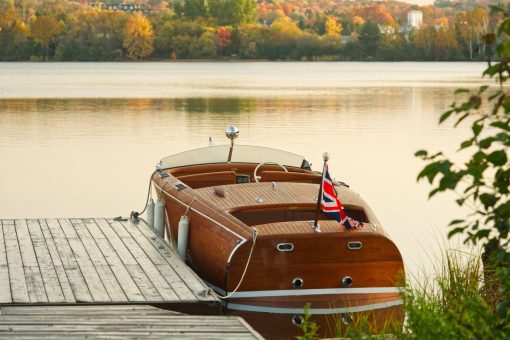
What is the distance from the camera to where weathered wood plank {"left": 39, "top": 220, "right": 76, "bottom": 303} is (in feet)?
27.3

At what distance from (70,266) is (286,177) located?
9.08 ft

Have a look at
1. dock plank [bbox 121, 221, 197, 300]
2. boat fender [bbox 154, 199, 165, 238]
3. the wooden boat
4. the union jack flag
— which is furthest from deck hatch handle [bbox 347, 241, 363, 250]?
boat fender [bbox 154, 199, 165, 238]

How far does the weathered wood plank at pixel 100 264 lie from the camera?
840 cm

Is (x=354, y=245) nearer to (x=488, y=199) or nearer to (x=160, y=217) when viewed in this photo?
(x=160, y=217)

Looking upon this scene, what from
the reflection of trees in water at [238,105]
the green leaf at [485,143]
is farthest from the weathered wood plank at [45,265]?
the reflection of trees in water at [238,105]

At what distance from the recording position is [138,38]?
13950cm

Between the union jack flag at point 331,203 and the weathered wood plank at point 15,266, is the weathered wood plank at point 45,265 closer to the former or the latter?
the weathered wood plank at point 15,266

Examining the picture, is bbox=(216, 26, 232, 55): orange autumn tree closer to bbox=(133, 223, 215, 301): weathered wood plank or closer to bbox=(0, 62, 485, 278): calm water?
bbox=(0, 62, 485, 278): calm water

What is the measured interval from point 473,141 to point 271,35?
139929mm

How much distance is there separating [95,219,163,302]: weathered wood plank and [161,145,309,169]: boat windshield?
115 centimetres

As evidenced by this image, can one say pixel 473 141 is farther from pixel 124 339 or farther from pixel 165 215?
pixel 165 215

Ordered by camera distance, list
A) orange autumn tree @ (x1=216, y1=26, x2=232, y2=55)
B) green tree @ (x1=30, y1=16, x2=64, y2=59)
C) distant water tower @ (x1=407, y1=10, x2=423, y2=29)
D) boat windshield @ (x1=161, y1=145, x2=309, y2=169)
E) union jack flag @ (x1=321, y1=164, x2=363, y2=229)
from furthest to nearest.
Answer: distant water tower @ (x1=407, y1=10, x2=423, y2=29) < orange autumn tree @ (x1=216, y1=26, x2=232, y2=55) < green tree @ (x1=30, y1=16, x2=64, y2=59) < boat windshield @ (x1=161, y1=145, x2=309, y2=169) < union jack flag @ (x1=321, y1=164, x2=363, y2=229)

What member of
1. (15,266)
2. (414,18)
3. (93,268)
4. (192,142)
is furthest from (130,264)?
(414,18)

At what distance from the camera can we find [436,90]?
184ft
